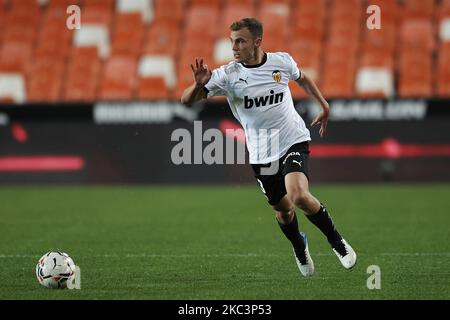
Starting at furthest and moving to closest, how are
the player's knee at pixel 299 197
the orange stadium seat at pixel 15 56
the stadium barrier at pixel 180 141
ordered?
the orange stadium seat at pixel 15 56
the stadium barrier at pixel 180 141
the player's knee at pixel 299 197

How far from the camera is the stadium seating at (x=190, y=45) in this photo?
61.4ft

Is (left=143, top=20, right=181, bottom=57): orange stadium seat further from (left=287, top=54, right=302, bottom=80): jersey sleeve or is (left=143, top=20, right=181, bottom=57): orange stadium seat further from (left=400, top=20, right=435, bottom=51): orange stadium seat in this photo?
(left=287, top=54, right=302, bottom=80): jersey sleeve

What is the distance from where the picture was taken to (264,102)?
7.66 meters

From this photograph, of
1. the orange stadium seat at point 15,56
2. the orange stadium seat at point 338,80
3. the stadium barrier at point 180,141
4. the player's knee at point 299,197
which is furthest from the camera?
the orange stadium seat at point 15,56

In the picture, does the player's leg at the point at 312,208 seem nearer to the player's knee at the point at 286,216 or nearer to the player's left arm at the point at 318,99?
the player's knee at the point at 286,216

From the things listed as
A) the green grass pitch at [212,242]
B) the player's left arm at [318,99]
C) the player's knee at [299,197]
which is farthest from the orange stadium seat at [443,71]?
the player's knee at [299,197]

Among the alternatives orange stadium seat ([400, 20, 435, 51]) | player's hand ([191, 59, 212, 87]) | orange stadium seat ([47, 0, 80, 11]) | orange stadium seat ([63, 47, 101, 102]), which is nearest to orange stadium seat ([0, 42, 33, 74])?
orange stadium seat ([63, 47, 101, 102])

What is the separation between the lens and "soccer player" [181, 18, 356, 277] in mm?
7461

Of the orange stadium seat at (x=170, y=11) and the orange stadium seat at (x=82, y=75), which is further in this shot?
the orange stadium seat at (x=170, y=11)

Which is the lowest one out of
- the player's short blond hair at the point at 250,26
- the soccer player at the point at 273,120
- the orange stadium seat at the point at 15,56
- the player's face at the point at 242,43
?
the soccer player at the point at 273,120

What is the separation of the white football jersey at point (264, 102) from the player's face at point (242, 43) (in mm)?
166

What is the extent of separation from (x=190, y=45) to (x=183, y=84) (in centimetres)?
120

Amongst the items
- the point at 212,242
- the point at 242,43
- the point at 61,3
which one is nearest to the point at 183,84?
the point at 61,3

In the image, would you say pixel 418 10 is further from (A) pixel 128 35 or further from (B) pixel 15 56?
(B) pixel 15 56
